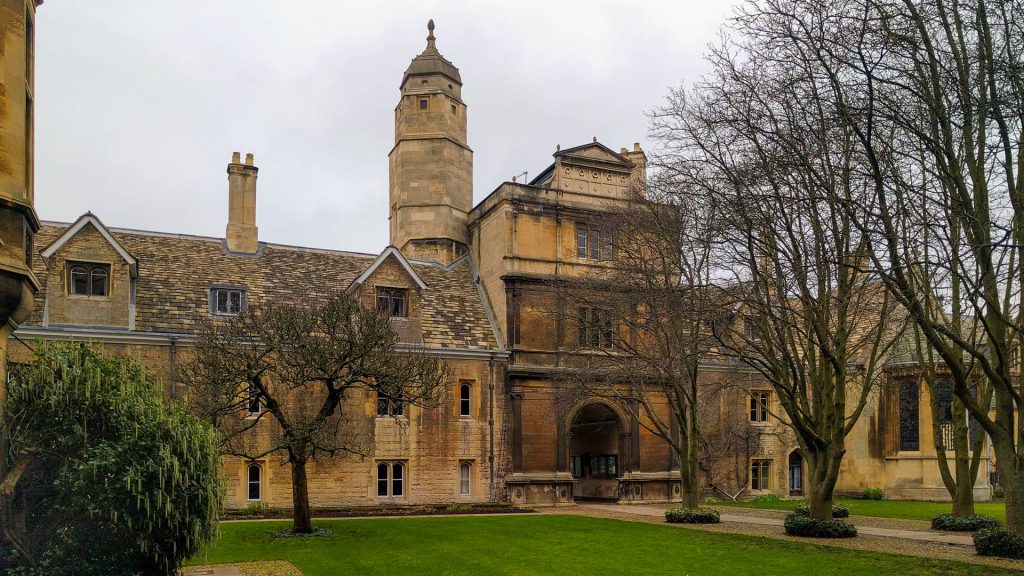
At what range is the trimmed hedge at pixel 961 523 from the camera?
25.2 metres

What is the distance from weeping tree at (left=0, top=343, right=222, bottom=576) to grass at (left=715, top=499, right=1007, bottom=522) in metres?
25.2

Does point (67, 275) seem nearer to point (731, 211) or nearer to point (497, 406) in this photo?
point (497, 406)

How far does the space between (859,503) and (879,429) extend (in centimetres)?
555

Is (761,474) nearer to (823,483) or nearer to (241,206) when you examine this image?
(823,483)

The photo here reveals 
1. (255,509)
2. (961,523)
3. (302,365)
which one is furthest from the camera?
(255,509)

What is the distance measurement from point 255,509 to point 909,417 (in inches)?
1213

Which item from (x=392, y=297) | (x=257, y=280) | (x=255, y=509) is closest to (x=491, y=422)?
(x=392, y=297)

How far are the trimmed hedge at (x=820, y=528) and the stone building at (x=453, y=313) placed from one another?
7.54 metres

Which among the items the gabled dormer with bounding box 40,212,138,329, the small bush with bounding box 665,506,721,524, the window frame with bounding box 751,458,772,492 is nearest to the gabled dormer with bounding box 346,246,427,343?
the gabled dormer with bounding box 40,212,138,329

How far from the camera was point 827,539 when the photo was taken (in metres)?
23.6

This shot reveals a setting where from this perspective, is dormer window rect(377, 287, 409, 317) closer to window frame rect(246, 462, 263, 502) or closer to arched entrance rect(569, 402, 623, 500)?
window frame rect(246, 462, 263, 502)

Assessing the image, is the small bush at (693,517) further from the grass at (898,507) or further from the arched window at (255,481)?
the arched window at (255,481)

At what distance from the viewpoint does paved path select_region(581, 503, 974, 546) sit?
2326 centimetres

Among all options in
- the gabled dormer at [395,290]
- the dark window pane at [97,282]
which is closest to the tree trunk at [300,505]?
the gabled dormer at [395,290]
